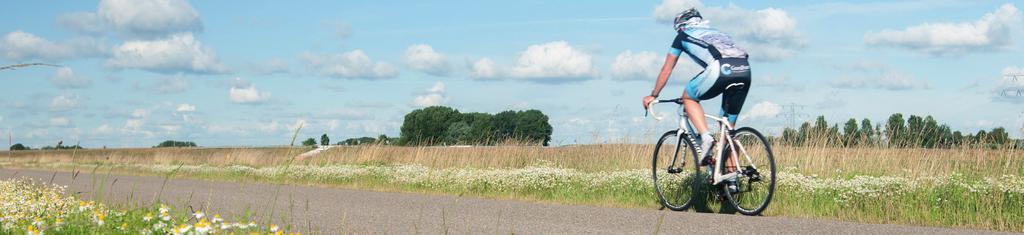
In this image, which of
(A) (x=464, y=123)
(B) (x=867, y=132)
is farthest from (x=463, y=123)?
(B) (x=867, y=132)

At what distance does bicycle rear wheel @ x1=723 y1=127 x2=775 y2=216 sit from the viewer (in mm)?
7770

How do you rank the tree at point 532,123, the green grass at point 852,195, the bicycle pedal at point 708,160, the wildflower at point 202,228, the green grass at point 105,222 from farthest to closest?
the tree at point 532,123 < the bicycle pedal at point 708,160 < the green grass at point 852,195 < the green grass at point 105,222 < the wildflower at point 202,228

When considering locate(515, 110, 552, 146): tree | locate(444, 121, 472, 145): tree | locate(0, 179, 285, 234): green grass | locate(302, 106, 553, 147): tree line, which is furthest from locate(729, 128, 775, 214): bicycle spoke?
locate(444, 121, 472, 145): tree

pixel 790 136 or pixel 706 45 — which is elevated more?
pixel 706 45

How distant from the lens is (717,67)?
25.1 feet

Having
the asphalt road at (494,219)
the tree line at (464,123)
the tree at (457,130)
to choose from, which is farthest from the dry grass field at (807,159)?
the tree at (457,130)

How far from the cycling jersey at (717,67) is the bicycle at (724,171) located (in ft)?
0.74

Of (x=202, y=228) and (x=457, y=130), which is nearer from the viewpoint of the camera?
(x=202, y=228)

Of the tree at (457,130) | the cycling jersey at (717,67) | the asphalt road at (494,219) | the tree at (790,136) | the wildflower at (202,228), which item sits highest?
the tree at (457,130)

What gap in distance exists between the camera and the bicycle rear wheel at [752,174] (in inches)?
306

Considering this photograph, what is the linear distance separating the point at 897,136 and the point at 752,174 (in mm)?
5234

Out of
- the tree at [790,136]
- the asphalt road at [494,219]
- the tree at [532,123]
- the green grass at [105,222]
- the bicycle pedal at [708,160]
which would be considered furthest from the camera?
the tree at [532,123]

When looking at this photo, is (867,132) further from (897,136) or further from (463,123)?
(463,123)

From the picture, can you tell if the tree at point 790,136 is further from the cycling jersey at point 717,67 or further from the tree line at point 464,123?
the tree line at point 464,123
